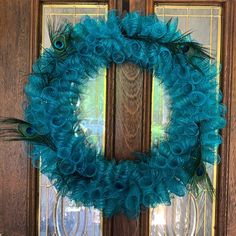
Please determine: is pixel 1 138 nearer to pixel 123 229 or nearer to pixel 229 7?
pixel 123 229

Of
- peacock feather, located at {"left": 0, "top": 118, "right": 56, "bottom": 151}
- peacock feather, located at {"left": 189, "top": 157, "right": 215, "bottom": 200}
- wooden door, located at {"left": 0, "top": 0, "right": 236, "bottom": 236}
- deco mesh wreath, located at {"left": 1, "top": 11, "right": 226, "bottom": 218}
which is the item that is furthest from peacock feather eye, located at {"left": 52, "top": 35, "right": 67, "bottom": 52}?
peacock feather, located at {"left": 189, "top": 157, "right": 215, "bottom": 200}

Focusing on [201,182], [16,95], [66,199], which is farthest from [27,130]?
[201,182]

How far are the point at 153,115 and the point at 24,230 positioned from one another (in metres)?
0.53

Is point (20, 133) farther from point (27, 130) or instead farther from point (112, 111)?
point (112, 111)

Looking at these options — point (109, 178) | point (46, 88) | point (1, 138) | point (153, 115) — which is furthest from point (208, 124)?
point (1, 138)

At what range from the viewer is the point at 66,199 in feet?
3.94

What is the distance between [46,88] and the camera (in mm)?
1103

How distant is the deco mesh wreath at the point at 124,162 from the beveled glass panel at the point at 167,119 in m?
0.06

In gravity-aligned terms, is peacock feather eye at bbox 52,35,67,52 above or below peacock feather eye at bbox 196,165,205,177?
above

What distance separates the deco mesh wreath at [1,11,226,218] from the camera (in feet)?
3.58

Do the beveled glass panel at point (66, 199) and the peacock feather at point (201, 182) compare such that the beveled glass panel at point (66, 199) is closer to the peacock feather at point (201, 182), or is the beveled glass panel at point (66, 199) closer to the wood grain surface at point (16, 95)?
the wood grain surface at point (16, 95)

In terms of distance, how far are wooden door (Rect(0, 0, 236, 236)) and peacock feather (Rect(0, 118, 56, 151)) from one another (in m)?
0.03

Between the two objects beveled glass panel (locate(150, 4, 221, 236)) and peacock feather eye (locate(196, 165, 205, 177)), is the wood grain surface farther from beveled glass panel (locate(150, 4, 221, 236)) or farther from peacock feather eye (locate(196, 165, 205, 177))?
peacock feather eye (locate(196, 165, 205, 177))

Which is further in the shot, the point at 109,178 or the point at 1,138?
the point at 1,138
